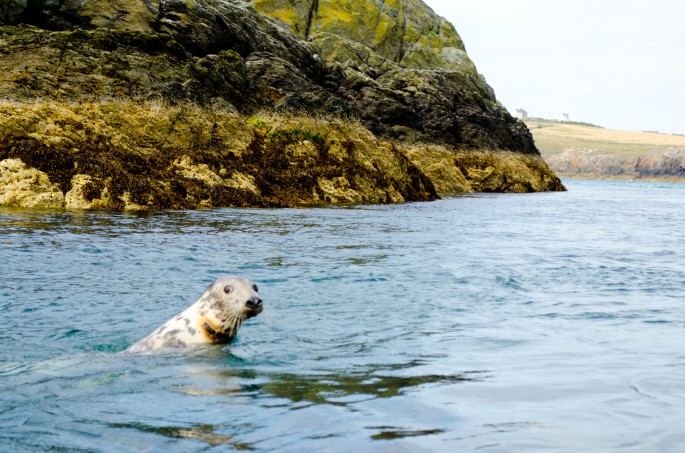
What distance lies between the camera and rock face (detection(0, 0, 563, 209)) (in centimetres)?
1903

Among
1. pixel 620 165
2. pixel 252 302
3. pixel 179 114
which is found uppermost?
pixel 620 165

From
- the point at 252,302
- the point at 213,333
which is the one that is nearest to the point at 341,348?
the point at 252,302

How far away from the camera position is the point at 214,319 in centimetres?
655

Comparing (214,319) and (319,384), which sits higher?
(214,319)

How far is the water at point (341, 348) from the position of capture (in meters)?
4.18

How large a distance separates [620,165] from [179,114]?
145 m

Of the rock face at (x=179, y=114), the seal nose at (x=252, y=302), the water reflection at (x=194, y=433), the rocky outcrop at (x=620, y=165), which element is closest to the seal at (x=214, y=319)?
the seal nose at (x=252, y=302)

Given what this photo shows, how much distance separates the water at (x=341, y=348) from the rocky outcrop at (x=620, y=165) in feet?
464

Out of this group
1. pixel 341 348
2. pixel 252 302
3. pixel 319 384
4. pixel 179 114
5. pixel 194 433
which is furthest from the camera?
pixel 179 114

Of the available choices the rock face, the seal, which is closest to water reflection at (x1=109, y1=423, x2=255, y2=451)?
the seal

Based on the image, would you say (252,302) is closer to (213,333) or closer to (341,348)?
(213,333)

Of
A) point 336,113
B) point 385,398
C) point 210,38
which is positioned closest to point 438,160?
point 336,113

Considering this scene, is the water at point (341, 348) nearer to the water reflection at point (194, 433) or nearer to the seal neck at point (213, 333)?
the water reflection at point (194, 433)

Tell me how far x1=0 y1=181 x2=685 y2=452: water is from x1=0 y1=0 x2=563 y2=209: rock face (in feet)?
16.9
